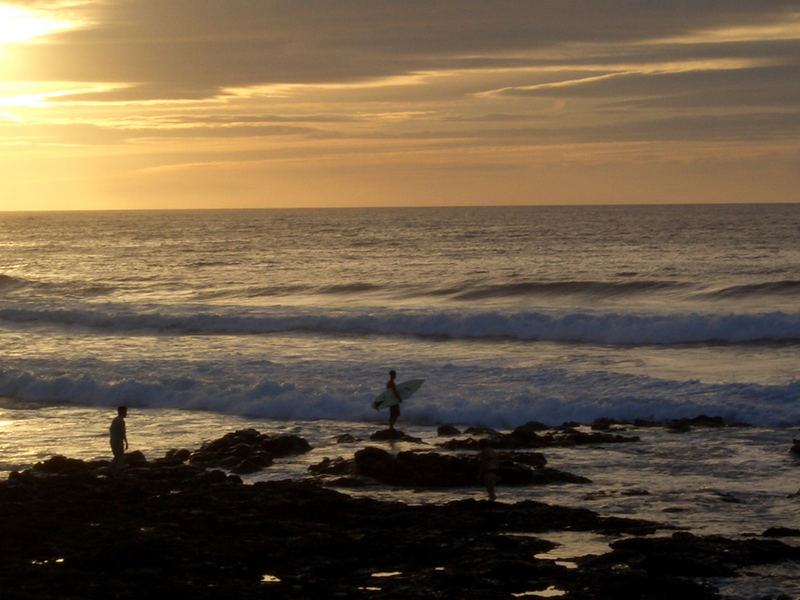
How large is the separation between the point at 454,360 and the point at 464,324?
692 cm

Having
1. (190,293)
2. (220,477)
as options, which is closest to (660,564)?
(220,477)

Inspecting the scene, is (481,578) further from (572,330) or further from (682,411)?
(572,330)

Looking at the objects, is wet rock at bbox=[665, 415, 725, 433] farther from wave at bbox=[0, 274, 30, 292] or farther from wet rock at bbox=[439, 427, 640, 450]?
wave at bbox=[0, 274, 30, 292]

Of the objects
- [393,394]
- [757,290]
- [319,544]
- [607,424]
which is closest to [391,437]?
[393,394]

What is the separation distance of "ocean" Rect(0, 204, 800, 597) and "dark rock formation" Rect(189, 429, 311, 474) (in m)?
0.56

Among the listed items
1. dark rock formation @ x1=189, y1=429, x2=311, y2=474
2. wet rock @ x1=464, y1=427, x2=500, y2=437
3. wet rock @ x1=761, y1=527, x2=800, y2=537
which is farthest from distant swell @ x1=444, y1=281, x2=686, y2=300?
wet rock @ x1=761, y1=527, x2=800, y2=537

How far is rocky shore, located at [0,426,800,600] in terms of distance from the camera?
1240 cm

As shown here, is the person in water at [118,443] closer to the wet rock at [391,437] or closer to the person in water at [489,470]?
the wet rock at [391,437]

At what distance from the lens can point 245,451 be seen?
2094 centimetres

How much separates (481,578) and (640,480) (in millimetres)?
6540

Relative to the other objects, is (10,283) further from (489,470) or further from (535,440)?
(489,470)

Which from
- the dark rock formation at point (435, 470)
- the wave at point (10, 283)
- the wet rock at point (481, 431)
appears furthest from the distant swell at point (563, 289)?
the dark rock formation at point (435, 470)

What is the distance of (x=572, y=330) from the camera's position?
3728cm

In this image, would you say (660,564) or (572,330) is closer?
(660,564)
